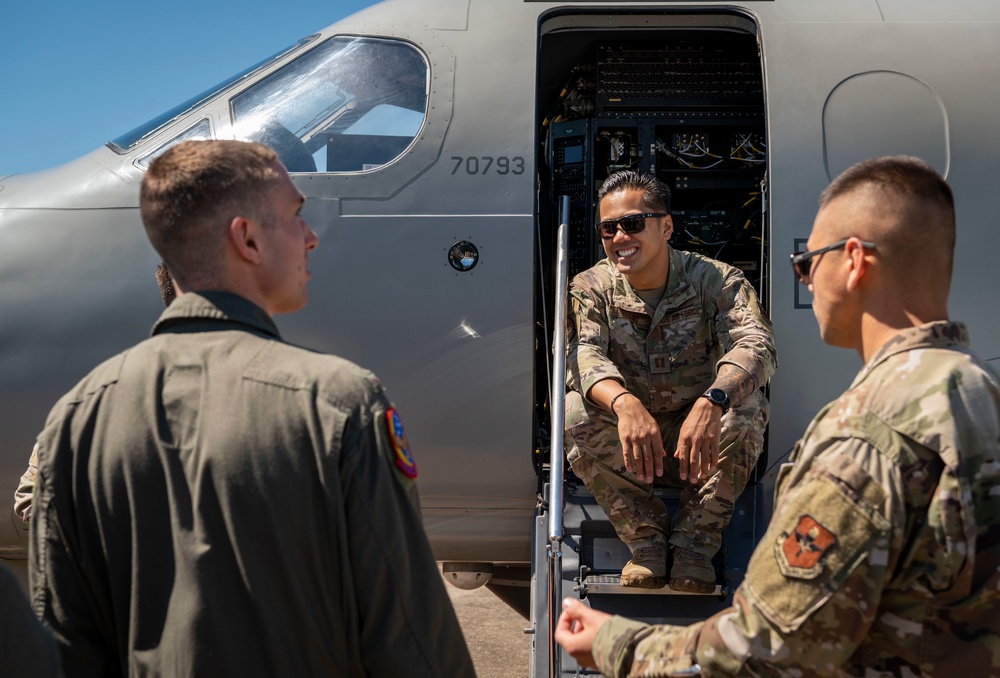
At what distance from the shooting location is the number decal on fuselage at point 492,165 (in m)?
4.29

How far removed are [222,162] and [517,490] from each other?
2.73m

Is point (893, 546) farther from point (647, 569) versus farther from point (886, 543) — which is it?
point (647, 569)

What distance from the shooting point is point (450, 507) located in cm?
432

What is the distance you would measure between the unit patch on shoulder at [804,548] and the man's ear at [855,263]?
50 cm

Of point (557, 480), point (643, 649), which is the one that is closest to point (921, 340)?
point (643, 649)

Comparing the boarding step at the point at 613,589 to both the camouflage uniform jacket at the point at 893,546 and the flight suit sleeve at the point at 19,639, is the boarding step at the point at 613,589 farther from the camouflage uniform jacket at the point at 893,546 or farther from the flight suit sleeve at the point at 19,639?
the flight suit sleeve at the point at 19,639

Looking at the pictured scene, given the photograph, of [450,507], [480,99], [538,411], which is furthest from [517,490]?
[480,99]

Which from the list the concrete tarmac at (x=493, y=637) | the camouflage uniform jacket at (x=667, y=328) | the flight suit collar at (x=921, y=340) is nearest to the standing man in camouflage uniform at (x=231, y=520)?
the flight suit collar at (x=921, y=340)

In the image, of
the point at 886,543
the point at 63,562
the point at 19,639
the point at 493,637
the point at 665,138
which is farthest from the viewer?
the point at 493,637

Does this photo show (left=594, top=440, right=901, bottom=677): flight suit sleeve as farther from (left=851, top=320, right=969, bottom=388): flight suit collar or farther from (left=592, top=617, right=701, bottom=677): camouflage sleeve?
(left=851, top=320, right=969, bottom=388): flight suit collar

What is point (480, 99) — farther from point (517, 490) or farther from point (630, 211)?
point (517, 490)

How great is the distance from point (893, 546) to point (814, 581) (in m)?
0.14

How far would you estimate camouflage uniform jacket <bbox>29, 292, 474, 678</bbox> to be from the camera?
1.63m

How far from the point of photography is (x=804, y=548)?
165 centimetres
